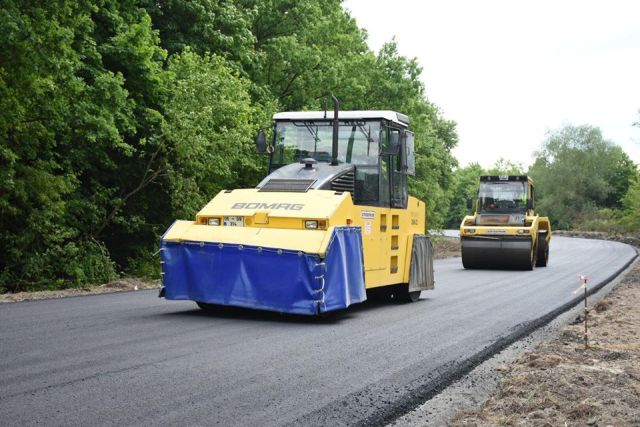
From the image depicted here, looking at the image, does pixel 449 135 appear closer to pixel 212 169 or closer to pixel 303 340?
pixel 212 169

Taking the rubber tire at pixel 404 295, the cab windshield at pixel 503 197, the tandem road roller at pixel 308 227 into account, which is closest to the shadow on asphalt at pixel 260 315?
the tandem road roller at pixel 308 227

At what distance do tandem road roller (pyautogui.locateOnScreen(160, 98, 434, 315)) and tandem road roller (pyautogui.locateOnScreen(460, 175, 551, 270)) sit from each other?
11666mm

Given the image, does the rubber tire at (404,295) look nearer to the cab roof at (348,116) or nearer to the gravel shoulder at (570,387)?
the cab roof at (348,116)

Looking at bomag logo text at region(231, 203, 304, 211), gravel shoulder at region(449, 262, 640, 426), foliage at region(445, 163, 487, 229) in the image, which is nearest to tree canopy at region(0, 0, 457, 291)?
bomag logo text at region(231, 203, 304, 211)

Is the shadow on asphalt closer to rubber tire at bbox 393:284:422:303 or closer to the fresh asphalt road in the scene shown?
the fresh asphalt road

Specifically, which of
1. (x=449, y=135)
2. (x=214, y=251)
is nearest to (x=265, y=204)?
(x=214, y=251)

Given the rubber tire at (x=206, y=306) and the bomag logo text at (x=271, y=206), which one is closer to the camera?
the bomag logo text at (x=271, y=206)

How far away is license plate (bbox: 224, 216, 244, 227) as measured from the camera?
1074 centimetres

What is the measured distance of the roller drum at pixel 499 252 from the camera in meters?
24.1

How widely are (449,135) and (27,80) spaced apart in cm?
4467

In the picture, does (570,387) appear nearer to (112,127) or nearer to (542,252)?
(112,127)

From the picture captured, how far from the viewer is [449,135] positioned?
57625 millimetres

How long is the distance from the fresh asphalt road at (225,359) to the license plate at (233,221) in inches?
49.0

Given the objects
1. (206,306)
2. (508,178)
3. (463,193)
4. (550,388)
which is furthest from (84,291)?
(463,193)
